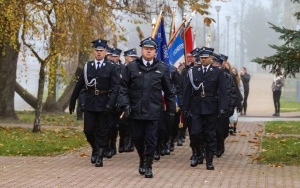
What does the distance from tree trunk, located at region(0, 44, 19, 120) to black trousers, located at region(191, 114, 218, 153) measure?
41.8 ft

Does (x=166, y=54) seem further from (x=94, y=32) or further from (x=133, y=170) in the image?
(x=94, y=32)

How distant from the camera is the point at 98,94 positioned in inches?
603

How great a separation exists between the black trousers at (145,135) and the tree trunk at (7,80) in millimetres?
13654

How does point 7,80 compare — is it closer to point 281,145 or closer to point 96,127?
point 281,145

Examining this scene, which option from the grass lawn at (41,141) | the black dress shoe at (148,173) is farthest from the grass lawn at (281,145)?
the grass lawn at (41,141)

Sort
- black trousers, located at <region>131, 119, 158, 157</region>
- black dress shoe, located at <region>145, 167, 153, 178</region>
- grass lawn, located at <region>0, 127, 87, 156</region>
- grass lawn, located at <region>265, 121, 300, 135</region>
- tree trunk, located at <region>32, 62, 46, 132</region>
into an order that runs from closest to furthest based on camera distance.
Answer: black dress shoe, located at <region>145, 167, 153, 178</region>
black trousers, located at <region>131, 119, 158, 157</region>
grass lawn, located at <region>0, 127, 87, 156</region>
tree trunk, located at <region>32, 62, 46, 132</region>
grass lawn, located at <region>265, 121, 300, 135</region>

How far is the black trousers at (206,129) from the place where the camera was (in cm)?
1492

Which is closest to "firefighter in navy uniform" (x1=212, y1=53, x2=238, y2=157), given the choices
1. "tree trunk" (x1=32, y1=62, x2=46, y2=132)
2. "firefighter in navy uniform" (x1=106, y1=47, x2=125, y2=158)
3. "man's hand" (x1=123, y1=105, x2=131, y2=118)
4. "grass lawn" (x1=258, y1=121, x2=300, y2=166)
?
"grass lawn" (x1=258, y1=121, x2=300, y2=166)

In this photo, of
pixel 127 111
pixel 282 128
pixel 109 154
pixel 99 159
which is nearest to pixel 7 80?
pixel 282 128

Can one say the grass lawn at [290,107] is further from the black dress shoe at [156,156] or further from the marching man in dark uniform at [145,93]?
the marching man in dark uniform at [145,93]

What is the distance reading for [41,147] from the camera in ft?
60.7

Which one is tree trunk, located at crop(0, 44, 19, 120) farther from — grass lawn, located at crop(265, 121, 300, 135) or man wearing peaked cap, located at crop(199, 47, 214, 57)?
man wearing peaked cap, located at crop(199, 47, 214, 57)

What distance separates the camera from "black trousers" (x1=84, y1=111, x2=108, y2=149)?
1530 cm

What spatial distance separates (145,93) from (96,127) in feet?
6.55
